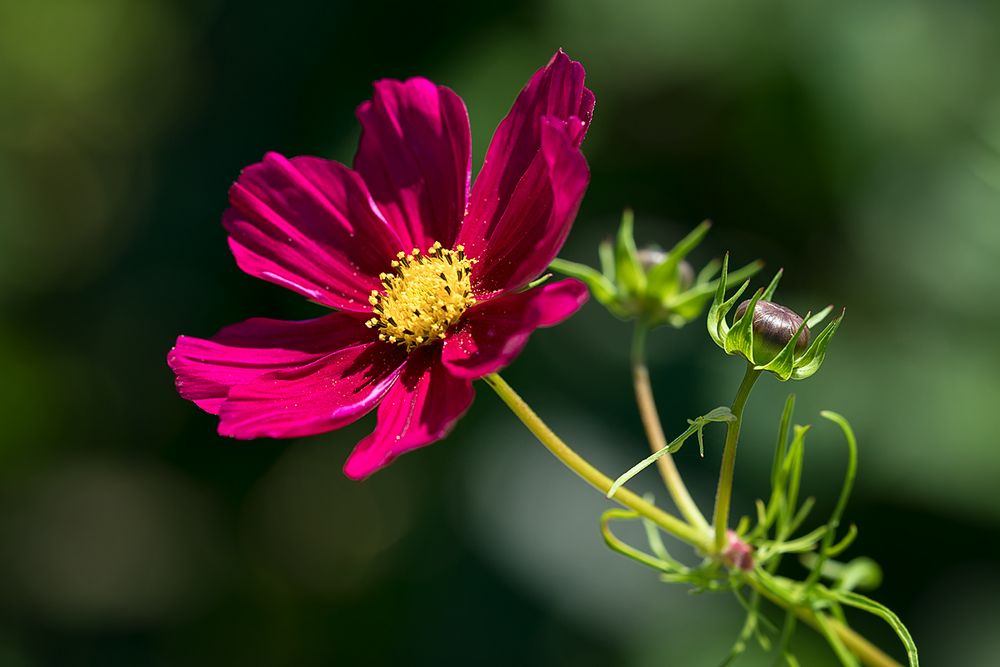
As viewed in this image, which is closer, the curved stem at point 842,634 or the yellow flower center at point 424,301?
the curved stem at point 842,634

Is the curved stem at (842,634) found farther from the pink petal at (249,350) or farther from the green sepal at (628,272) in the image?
the pink petal at (249,350)

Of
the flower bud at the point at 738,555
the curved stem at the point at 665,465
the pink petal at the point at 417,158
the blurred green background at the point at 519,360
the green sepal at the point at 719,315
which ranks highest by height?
the pink petal at the point at 417,158

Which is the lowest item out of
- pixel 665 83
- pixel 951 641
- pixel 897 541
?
pixel 951 641

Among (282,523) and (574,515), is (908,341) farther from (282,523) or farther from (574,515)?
(282,523)

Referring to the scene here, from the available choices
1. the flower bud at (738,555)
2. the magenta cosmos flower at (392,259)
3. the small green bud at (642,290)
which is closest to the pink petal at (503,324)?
the magenta cosmos flower at (392,259)

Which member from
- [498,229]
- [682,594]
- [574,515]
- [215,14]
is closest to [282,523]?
[574,515]

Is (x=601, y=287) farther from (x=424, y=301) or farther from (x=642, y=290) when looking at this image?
(x=424, y=301)
